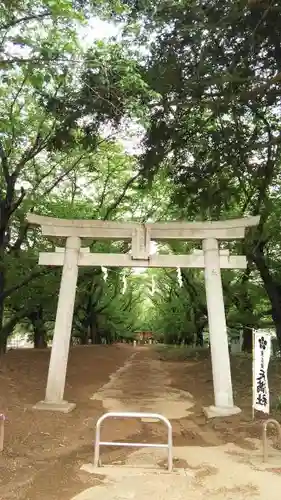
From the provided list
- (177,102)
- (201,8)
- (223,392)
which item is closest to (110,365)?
(223,392)

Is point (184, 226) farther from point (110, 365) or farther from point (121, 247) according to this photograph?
point (110, 365)

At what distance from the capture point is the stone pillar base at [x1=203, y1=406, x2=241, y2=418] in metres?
10.1

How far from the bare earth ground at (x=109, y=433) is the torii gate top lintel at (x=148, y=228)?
13.8ft

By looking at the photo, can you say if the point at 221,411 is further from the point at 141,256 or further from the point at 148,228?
the point at 148,228

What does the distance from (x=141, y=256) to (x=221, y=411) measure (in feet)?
13.3

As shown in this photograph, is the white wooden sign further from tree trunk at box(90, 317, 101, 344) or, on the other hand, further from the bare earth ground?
tree trunk at box(90, 317, 101, 344)

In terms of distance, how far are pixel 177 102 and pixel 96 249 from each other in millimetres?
9801

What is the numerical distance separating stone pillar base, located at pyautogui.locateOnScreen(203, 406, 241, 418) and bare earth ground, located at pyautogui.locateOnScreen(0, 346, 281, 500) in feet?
0.58

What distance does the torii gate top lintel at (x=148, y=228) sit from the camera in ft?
38.0

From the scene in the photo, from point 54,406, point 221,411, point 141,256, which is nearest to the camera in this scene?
point 221,411

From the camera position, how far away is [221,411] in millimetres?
10195

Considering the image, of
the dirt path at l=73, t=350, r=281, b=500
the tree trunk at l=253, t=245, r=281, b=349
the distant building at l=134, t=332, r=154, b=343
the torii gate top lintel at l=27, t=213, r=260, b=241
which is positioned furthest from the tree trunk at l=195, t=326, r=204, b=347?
the distant building at l=134, t=332, r=154, b=343

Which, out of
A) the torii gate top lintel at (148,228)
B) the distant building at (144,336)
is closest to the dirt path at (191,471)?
the torii gate top lintel at (148,228)

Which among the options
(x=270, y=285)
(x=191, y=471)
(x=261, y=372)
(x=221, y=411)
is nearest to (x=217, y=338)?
(x=221, y=411)
